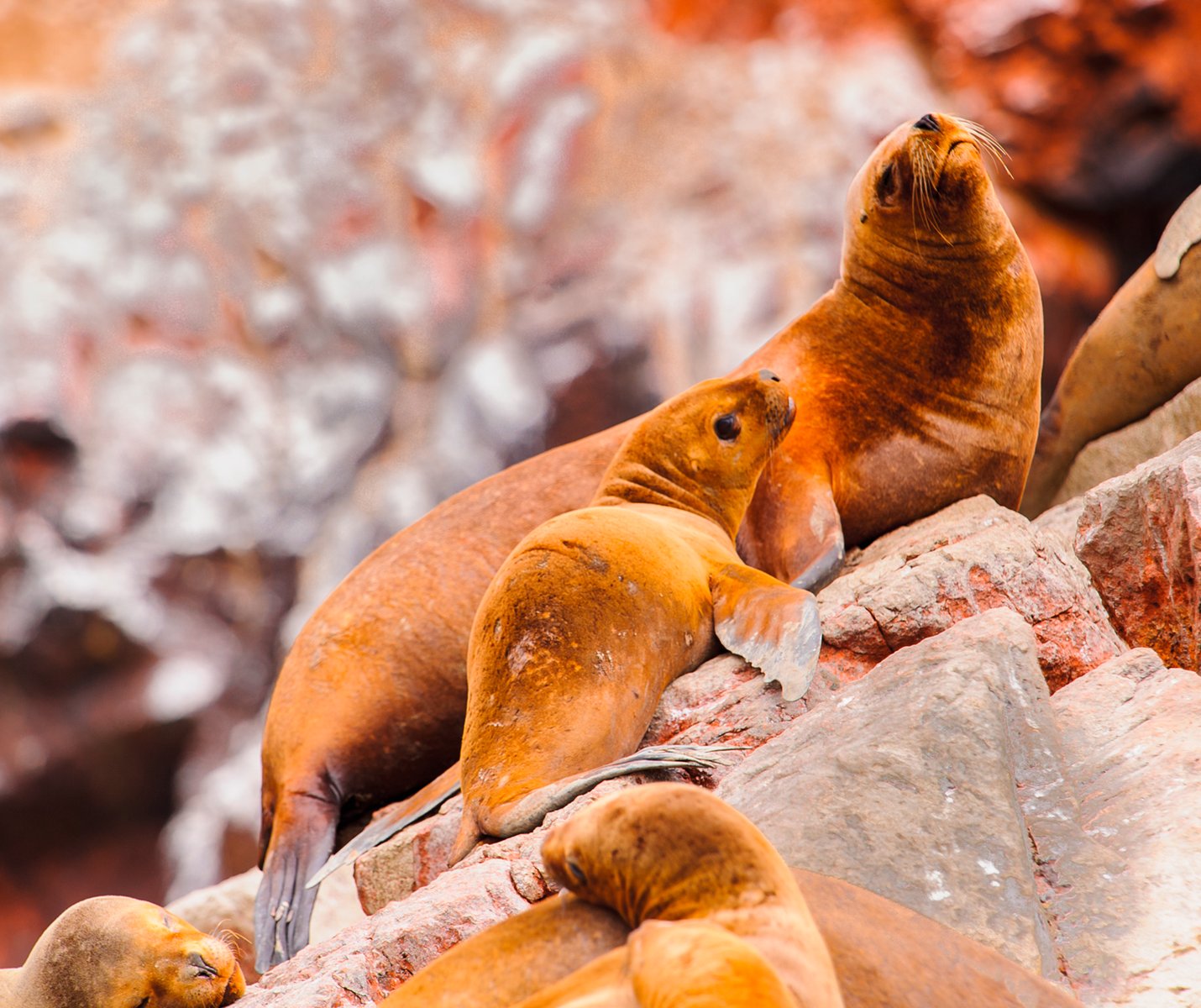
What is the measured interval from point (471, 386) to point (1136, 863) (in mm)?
10479

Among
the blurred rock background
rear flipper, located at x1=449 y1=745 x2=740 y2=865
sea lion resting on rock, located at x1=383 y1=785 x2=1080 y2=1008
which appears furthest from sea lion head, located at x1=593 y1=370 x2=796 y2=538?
the blurred rock background

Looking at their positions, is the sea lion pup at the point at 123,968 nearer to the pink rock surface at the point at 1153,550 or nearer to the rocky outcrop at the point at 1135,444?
the pink rock surface at the point at 1153,550

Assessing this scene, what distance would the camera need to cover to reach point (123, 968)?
115 inches

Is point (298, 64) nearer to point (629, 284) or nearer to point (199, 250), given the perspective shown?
point (199, 250)

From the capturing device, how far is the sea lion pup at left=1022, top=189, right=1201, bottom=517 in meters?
5.29

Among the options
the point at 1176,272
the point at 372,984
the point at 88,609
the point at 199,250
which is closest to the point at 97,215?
the point at 199,250

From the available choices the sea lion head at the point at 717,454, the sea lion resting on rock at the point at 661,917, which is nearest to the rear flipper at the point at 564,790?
the sea lion resting on rock at the point at 661,917

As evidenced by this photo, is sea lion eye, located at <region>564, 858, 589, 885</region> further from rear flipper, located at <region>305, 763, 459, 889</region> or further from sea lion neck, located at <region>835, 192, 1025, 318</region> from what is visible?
sea lion neck, located at <region>835, 192, 1025, 318</region>

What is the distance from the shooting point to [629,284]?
12258 millimetres

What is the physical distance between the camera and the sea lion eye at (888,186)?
4.34 meters

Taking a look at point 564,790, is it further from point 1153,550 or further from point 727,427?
point 1153,550

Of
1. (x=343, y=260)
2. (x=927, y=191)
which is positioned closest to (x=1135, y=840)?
(x=927, y=191)

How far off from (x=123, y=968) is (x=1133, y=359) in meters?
4.33

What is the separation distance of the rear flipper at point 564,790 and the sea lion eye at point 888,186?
2.13 m
